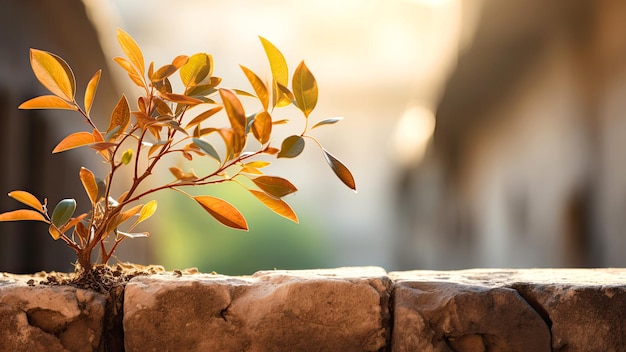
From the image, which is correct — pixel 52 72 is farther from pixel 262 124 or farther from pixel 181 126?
pixel 262 124

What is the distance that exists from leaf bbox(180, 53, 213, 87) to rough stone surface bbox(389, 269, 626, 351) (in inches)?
18.9

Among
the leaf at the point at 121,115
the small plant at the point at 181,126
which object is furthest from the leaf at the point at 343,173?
the leaf at the point at 121,115

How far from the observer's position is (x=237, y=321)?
955 millimetres

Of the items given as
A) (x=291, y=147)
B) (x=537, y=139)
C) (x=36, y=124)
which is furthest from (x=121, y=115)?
(x=537, y=139)

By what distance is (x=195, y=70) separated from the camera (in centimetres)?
103

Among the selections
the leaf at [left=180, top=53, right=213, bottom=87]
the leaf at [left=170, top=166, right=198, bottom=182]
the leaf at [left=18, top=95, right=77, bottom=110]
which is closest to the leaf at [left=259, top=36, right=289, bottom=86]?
the leaf at [left=180, top=53, right=213, bottom=87]

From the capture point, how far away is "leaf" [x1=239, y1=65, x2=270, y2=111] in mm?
1009

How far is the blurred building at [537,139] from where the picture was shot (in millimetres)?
3457

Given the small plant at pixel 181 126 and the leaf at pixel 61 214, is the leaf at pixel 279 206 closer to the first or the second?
the small plant at pixel 181 126

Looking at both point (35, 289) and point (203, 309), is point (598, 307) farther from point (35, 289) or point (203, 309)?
point (35, 289)

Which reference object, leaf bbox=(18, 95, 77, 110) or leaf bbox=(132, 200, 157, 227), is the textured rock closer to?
leaf bbox=(132, 200, 157, 227)

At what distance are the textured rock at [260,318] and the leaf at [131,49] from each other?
357mm

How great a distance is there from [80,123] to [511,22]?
3.55 metres

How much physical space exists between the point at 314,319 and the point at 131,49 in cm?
52
